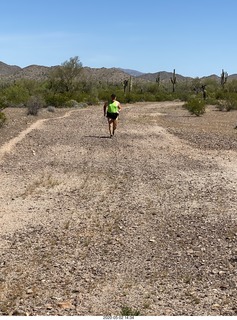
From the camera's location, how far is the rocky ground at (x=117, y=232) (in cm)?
571

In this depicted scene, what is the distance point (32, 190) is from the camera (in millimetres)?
10828

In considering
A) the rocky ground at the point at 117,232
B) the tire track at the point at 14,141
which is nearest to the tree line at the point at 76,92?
the tire track at the point at 14,141

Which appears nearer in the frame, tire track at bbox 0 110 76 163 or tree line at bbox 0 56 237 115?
tire track at bbox 0 110 76 163

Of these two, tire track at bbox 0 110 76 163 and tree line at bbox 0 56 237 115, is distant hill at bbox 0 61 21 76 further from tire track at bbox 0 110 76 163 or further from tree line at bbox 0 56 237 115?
tire track at bbox 0 110 76 163

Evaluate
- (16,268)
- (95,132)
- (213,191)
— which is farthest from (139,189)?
(95,132)

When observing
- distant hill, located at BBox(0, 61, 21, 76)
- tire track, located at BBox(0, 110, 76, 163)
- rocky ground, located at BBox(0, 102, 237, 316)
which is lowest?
distant hill, located at BBox(0, 61, 21, 76)

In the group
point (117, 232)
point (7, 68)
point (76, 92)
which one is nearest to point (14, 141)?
point (117, 232)

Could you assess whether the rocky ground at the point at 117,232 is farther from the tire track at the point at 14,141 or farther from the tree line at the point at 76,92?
the tree line at the point at 76,92

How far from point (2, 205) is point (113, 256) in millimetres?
3495

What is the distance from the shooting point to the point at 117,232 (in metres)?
8.01

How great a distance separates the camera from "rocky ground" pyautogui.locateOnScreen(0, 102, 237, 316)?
5711 mm

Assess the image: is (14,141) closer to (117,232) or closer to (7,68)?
(117,232)

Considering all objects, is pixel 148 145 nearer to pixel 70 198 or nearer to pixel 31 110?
pixel 70 198

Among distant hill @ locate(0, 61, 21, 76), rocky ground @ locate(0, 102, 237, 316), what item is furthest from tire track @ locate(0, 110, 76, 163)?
distant hill @ locate(0, 61, 21, 76)
